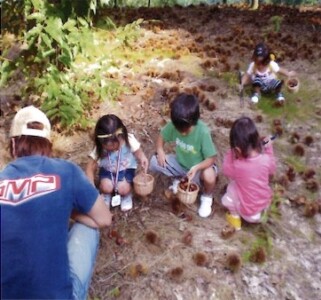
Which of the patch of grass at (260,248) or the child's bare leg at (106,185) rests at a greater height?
the child's bare leg at (106,185)

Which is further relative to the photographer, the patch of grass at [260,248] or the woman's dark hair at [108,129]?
the woman's dark hair at [108,129]

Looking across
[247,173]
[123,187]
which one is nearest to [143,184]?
[123,187]

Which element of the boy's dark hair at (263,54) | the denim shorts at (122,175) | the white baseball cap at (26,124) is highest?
the boy's dark hair at (263,54)

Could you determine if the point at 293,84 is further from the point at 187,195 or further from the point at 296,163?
the point at 187,195

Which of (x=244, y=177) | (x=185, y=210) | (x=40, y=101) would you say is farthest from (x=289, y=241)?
(x=40, y=101)

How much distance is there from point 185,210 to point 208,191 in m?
0.21

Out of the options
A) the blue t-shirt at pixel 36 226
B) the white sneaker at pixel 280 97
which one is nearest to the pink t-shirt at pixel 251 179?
the blue t-shirt at pixel 36 226

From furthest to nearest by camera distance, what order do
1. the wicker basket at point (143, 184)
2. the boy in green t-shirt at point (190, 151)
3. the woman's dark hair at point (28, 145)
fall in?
A: the wicker basket at point (143, 184)
the boy in green t-shirt at point (190, 151)
the woman's dark hair at point (28, 145)

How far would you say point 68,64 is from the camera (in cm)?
362

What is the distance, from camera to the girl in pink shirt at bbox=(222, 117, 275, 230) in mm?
2721

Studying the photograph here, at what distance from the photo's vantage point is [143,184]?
114 inches

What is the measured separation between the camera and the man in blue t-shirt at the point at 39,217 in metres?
1.71

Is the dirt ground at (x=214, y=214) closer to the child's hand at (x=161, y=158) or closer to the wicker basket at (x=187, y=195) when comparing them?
the wicker basket at (x=187, y=195)

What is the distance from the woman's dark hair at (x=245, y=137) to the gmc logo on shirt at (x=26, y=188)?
1273mm
